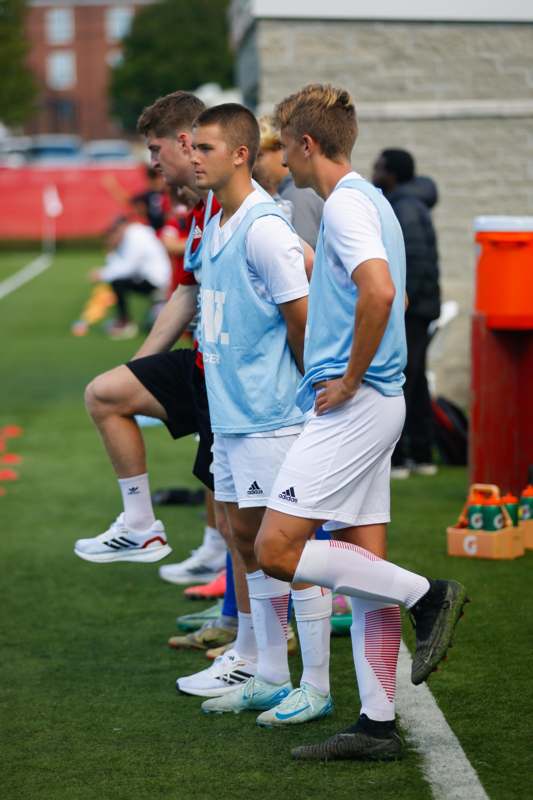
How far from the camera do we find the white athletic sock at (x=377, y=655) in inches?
171

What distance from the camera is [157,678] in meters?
5.46

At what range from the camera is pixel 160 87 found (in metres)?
80.4

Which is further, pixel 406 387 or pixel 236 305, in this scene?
pixel 406 387

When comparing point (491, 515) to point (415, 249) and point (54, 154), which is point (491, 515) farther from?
point (54, 154)

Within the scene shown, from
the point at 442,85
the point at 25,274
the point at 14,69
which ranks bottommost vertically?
the point at 25,274

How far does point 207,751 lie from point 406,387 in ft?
16.3

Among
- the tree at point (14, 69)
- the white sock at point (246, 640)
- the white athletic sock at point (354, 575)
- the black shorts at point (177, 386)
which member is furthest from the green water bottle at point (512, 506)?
the tree at point (14, 69)

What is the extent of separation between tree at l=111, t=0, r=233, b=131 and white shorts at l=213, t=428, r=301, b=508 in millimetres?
74982

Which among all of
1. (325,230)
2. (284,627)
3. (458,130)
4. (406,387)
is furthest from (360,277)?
(458,130)

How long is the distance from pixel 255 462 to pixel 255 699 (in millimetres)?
876

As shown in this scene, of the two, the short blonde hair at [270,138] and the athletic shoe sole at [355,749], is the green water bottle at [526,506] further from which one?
the athletic shoe sole at [355,749]

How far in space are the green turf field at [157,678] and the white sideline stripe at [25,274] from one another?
61.5ft

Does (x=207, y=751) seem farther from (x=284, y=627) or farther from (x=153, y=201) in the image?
(x=153, y=201)

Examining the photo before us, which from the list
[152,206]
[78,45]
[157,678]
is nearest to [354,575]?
[157,678]
